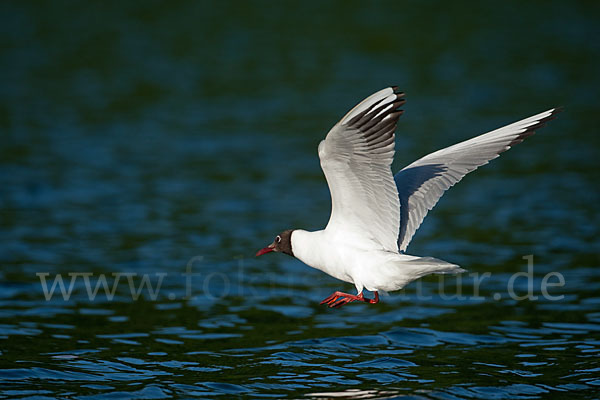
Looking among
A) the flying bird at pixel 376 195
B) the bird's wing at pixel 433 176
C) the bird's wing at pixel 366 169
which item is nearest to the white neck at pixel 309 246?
the flying bird at pixel 376 195

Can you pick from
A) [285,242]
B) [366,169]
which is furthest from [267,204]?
[366,169]

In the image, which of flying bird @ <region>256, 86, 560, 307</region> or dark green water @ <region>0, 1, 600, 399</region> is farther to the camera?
dark green water @ <region>0, 1, 600, 399</region>

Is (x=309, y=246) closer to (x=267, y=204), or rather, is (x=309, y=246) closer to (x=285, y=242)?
(x=285, y=242)

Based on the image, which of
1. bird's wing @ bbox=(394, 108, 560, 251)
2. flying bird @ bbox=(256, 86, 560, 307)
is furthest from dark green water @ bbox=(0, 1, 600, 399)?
bird's wing @ bbox=(394, 108, 560, 251)

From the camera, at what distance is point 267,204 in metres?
16.4

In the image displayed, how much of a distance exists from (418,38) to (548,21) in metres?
5.80

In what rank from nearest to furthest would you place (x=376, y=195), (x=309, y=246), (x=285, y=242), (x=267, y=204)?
(x=376, y=195) → (x=309, y=246) → (x=285, y=242) → (x=267, y=204)

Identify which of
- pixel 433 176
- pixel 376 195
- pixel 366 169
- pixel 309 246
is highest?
pixel 433 176

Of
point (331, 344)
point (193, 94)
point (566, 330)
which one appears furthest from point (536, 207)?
point (193, 94)

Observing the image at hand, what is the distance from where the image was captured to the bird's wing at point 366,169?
728 cm

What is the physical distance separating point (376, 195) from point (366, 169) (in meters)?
0.43

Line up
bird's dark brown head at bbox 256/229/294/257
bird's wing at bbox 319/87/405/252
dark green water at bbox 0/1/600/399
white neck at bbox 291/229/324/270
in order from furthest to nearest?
bird's dark brown head at bbox 256/229/294/257, dark green water at bbox 0/1/600/399, white neck at bbox 291/229/324/270, bird's wing at bbox 319/87/405/252

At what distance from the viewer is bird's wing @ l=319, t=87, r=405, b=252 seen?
728 centimetres

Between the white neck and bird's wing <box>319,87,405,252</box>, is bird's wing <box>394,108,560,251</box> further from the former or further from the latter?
the white neck
